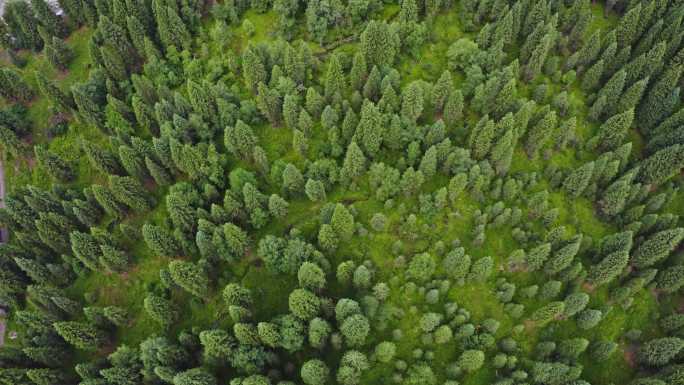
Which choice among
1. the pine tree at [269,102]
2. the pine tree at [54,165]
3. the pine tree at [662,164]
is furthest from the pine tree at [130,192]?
the pine tree at [662,164]

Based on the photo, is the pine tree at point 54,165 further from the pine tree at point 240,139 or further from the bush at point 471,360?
the bush at point 471,360

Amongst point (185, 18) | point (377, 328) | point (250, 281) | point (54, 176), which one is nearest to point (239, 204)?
point (250, 281)

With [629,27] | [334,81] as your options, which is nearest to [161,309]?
[334,81]

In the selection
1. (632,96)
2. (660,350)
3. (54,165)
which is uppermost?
(54,165)

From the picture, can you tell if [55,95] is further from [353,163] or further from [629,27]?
[629,27]

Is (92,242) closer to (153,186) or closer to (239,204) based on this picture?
(153,186)

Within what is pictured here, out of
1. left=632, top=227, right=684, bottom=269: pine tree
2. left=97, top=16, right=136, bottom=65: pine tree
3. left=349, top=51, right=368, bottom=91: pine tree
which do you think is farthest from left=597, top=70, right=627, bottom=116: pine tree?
left=97, top=16, right=136, bottom=65: pine tree
